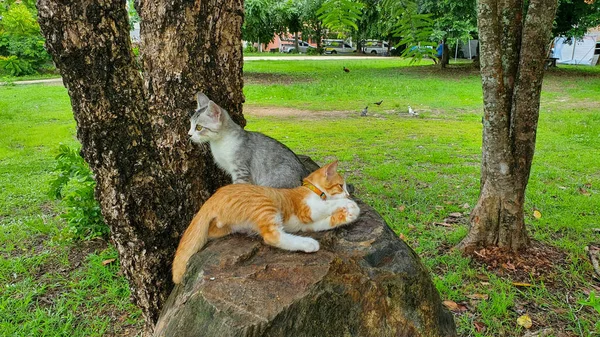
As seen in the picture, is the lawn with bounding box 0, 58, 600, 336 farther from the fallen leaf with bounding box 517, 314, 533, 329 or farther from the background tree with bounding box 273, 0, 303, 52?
the background tree with bounding box 273, 0, 303, 52

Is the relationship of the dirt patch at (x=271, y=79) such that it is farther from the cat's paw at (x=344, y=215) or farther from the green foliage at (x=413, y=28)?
the green foliage at (x=413, y=28)

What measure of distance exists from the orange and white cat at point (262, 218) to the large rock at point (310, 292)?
6 centimetres

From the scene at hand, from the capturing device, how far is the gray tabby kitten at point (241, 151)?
9.98ft

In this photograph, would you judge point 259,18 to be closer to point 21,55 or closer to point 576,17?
point 21,55

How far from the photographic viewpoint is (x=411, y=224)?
5.38 meters

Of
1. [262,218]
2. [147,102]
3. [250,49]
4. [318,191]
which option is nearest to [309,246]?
[262,218]

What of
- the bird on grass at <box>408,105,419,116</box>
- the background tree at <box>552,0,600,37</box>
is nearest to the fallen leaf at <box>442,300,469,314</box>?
the bird on grass at <box>408,105,419,116</box>

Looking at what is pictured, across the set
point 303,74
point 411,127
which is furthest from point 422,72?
point 411,127

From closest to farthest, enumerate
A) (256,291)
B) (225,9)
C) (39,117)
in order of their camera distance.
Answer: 1. (256,291)
2. (225,9)
3. (39,117)

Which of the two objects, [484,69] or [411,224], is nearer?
[484,69]

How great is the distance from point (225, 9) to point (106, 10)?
0.92m

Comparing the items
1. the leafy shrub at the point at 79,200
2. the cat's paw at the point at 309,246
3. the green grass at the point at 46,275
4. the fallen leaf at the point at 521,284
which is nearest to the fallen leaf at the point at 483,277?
the fallen leaf at the point at 521,284

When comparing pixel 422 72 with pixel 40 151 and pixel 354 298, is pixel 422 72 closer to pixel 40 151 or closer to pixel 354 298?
pixel 40 151

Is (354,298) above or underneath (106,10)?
underneath
